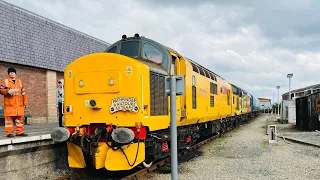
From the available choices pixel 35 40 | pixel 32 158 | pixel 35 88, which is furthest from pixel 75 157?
pixel 35 40

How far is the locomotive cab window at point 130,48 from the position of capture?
7652 mm

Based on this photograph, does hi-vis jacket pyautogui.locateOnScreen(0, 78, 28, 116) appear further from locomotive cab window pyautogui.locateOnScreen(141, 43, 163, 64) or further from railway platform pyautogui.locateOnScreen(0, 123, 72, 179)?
locomotive cab window pyautogui.locateOnScreen(141, 43, 163, 64)

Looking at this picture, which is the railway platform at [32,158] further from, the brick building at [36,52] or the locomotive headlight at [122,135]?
the brick building at [36,52]

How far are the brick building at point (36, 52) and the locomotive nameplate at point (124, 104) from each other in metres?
12.0

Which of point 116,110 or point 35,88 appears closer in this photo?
point 116,110

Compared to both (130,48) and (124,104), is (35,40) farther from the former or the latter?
(124,104)

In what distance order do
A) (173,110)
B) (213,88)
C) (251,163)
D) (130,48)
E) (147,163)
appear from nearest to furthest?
1. (173,110)
2. (130,48)
3. (147,163)
4. (251,163)
5. (213,88)

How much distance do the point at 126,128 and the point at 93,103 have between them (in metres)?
0.97

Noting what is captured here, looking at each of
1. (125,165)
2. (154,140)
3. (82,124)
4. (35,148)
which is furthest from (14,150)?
(154,140)

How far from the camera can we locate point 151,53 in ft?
26.0

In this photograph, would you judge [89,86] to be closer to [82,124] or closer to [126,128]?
[82,124]

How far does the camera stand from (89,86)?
676 centimetres

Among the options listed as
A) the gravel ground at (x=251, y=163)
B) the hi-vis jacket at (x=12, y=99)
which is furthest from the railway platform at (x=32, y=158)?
the gravel ground at (x=251, y=163)

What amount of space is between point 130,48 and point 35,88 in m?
12.9
